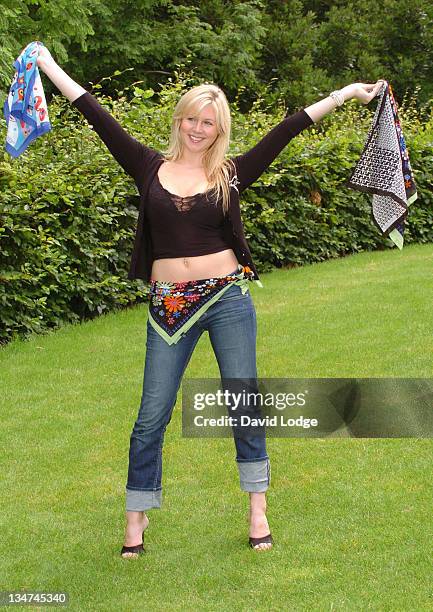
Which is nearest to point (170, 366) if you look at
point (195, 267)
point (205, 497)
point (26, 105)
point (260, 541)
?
point (195, 267)

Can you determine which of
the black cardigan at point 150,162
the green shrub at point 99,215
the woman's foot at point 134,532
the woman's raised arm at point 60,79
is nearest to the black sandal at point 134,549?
the woman's foot at point 134,532

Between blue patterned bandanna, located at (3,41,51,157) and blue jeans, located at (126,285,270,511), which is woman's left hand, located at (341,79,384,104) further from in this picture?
blue patterned bandanna, located at (3,41,51,157)

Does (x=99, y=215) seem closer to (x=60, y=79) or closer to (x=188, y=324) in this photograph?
(x=60, y=79)

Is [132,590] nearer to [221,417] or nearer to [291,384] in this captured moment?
[221,417]

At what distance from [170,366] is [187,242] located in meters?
0.54

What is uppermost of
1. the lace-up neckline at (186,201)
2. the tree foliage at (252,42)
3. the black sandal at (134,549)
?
the lace-up neckline at (186,201)

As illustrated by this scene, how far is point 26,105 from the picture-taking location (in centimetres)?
468

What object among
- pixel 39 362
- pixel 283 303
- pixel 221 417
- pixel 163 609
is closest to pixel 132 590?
pixel 163 609

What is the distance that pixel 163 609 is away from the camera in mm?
4152

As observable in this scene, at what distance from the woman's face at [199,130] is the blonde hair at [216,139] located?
0.02 meters

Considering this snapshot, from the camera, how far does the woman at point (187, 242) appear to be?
434 centimetres

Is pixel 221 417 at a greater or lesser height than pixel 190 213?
lesser

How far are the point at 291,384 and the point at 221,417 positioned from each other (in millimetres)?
1350

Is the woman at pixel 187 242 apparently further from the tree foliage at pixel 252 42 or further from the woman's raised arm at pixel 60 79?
the tree foliage at pixel 252 42
